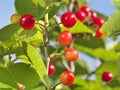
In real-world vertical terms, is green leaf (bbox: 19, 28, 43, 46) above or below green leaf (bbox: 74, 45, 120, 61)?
above

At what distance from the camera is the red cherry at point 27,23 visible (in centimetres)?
241

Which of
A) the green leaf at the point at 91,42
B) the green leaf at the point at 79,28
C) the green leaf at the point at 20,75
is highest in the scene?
the green leaf at the point at 20,75

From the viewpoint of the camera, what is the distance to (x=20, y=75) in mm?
2373

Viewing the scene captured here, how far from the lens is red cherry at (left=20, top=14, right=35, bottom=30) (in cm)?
241

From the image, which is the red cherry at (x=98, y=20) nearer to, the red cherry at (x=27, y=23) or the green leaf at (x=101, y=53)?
the green leaf at (x=101, y=53)

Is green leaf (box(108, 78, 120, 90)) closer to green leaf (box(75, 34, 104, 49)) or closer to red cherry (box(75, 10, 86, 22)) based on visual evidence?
green leaf (box(75, 34, 104, 49))

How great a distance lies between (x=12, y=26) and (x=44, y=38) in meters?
0.23

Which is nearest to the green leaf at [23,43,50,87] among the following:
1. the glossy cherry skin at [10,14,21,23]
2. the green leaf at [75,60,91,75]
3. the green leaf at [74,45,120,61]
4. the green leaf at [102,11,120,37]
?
the glossy cherry skin at [10,14,21,23]

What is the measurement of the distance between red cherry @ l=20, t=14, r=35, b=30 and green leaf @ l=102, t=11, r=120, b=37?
501 millimetres

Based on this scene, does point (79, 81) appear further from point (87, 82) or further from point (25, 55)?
point (25, 55)

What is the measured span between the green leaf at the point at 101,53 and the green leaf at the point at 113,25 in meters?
2.53

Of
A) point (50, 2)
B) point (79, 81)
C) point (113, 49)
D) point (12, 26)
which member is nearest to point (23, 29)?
point (12, 26)

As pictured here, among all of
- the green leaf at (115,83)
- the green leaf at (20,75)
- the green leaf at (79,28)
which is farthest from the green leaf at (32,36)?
the green leaf at (115,83)

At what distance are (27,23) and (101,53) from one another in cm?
259
